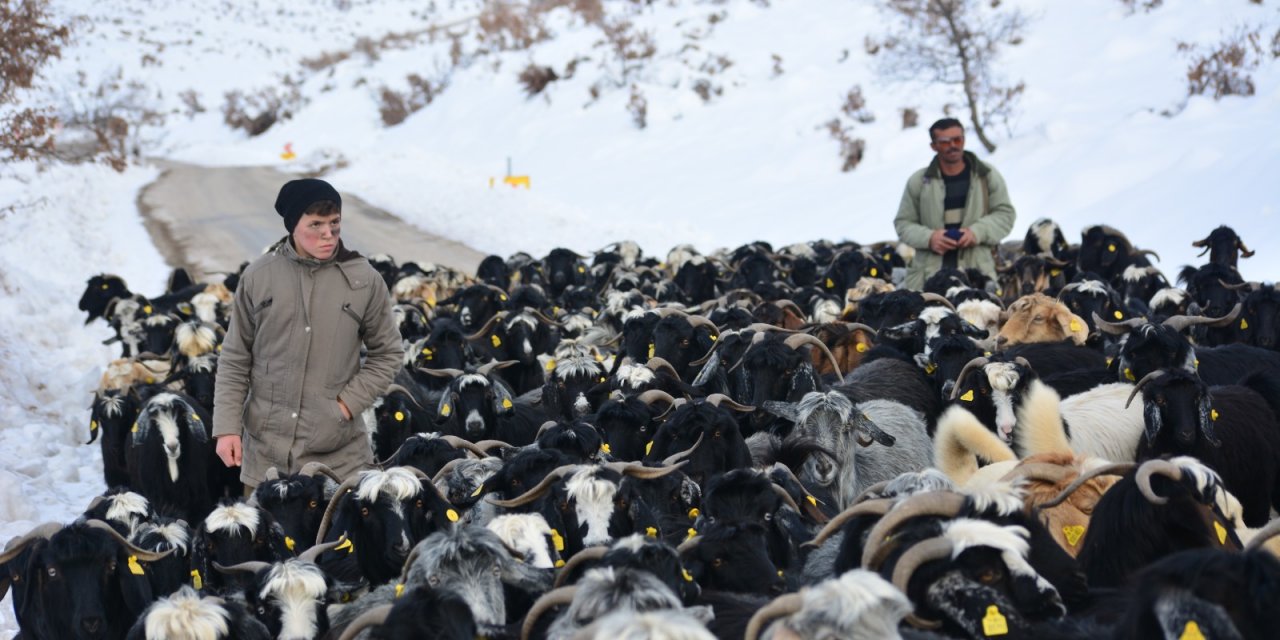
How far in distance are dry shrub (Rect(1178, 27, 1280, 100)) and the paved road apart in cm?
1362

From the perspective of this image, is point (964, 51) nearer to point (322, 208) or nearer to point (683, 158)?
point (683, 158)

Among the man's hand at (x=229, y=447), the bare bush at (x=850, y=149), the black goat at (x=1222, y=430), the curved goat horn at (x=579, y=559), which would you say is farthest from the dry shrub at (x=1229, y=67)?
the curved goat horn at (x=579, y=559)

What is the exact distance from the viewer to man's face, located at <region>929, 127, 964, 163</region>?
36.6 ft

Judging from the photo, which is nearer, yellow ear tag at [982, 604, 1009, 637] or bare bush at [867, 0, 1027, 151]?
yellow ear tag at [982, 604, 1009, 637]

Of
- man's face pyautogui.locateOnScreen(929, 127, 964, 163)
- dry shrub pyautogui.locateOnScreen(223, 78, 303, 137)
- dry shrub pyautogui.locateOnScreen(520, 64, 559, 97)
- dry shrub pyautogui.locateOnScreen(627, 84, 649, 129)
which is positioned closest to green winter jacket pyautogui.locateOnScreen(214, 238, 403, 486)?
man's face pyautogui.locateOnScreen(929, 127, 964, 163)

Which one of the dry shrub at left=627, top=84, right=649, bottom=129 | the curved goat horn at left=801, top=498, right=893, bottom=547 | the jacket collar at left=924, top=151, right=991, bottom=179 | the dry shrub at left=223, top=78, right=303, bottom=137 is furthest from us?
the dry shrub at left=223, top=78, right=303, bottom=137

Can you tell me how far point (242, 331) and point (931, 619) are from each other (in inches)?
144

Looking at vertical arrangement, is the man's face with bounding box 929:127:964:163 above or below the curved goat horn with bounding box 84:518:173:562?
above

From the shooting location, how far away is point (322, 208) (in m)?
6.12

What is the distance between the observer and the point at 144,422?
345 inches

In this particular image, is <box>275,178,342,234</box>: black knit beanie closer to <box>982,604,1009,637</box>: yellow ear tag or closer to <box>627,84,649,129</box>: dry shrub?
<box>982,604,1009,637</box>: yellow ear tag

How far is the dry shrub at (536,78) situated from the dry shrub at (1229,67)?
23.1 meters

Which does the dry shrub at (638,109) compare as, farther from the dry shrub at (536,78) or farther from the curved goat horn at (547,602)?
the curved goat horn at (547,602)

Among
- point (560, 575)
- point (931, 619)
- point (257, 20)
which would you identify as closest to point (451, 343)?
point (560, 575)
